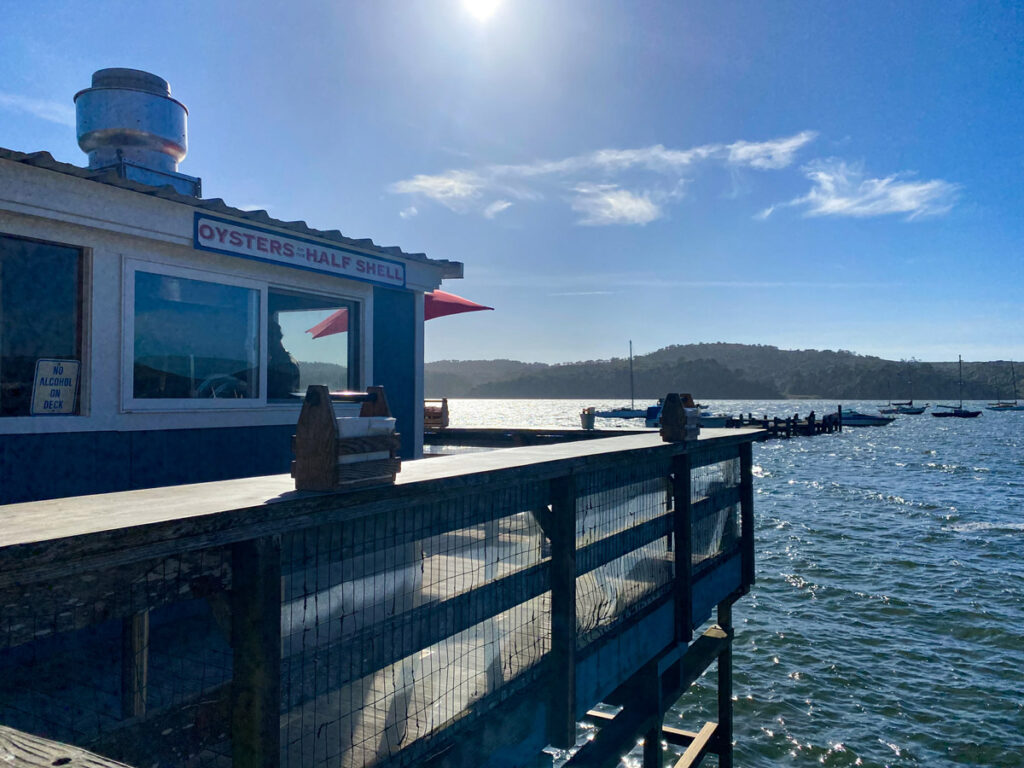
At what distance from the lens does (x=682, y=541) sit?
20.6 ft

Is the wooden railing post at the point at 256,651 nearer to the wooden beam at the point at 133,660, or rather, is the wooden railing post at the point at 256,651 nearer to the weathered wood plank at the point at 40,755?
the wooden beam at the point at 133,660

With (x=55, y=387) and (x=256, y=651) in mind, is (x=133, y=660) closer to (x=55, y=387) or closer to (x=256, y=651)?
(x=256, y=651)

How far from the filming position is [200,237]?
6.09 metres

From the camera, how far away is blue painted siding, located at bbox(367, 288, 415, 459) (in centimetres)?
825

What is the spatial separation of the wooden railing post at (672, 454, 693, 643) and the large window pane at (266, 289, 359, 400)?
3616 millimetres

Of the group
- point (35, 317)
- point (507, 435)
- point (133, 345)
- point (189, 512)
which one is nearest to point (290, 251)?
point (133, 345)

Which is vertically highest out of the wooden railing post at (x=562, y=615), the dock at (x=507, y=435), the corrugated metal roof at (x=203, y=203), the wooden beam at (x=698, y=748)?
the corrugated metal roof at (x=203, y=203)

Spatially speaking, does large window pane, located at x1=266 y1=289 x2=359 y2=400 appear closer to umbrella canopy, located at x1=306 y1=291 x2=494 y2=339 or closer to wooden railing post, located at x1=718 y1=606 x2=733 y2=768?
umbrella canopy, located at x1=306 y1=291 x2=494 y2=339

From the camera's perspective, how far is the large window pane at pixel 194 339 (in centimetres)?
592

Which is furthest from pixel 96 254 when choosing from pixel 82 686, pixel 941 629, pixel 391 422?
pixel 941 629

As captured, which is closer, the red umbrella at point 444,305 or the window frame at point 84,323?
the window frame at point 84,323

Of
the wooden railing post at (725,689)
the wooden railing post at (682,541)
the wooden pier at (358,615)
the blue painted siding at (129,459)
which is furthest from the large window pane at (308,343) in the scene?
the wooden railing post at (725,689)

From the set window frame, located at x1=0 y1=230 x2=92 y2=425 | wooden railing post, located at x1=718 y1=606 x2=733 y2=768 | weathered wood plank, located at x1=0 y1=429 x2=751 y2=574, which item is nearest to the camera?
weathered wood plank, located at x1=0 y1=429 x2=751 y2=574

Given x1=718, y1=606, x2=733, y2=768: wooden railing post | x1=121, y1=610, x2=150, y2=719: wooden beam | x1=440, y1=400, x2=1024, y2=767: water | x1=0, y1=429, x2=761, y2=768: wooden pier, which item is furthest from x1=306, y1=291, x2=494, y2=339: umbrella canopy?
x1=440, y1=400, x2=1024, y2=767: water
